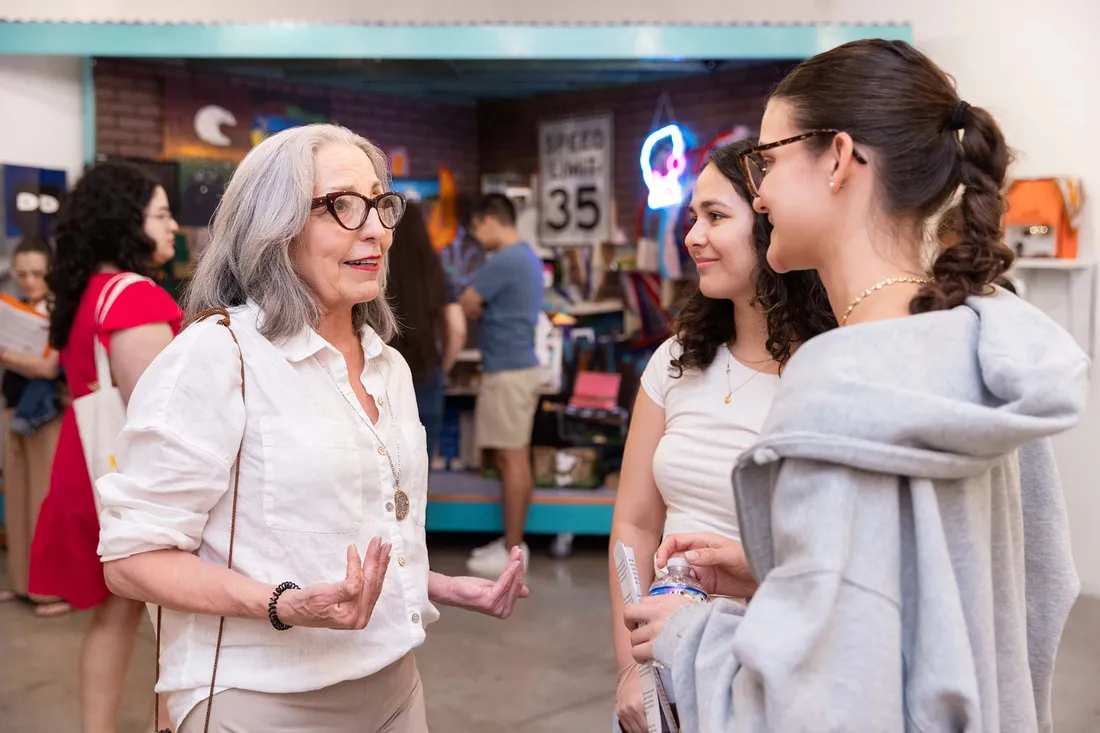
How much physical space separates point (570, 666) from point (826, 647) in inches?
130

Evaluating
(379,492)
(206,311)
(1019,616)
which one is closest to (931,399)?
(1019,616)

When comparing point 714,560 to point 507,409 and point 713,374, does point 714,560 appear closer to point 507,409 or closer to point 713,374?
point 713,374

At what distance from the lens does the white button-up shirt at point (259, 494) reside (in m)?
1.53

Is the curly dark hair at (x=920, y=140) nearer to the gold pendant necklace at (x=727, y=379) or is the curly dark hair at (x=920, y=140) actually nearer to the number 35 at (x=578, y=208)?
the gold pendant necklace at (x=727, y=379)

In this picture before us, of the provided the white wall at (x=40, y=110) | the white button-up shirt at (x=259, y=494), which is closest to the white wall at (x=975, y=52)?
the white wall at (x=40, y=110)

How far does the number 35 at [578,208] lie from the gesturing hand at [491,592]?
4484mm

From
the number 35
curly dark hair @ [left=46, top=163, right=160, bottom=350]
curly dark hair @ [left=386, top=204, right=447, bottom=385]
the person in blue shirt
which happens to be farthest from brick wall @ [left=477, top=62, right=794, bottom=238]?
curly dark hair @ [left=46, top=163, right=160, bottom=350]

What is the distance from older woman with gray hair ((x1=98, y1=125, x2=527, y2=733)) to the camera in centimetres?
152

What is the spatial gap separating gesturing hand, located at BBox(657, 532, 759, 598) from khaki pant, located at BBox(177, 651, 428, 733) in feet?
1.71

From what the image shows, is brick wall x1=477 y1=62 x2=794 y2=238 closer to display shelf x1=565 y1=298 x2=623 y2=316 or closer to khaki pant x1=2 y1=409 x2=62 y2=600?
display shelf x1=565 y1=298 x2=623 y2=316

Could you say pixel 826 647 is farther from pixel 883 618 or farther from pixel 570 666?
pixel 570 666

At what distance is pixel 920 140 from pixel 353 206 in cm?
95

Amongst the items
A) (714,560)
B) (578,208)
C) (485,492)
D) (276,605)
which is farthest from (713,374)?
(578,208)

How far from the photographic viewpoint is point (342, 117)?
239 inches
